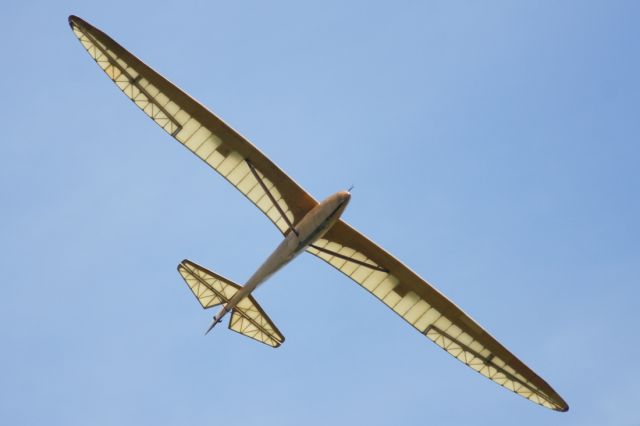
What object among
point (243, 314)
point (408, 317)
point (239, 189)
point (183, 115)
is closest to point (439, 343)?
point (408, 317)

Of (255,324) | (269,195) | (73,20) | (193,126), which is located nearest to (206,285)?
(255,324)

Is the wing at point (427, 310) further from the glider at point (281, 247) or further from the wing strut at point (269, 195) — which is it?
the wing strut at point (269, 195)

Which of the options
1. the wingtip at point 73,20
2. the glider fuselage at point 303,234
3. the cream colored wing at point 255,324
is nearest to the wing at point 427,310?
the glider fuselage at point 303,234

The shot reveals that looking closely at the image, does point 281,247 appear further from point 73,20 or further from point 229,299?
point 73,20

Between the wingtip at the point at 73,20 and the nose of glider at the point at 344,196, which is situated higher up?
the nose of glider at the point at 344,196

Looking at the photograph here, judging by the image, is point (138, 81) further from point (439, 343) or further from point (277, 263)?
point (439, 343)

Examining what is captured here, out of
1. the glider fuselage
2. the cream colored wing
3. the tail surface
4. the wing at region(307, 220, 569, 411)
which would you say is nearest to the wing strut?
the glider fuselage

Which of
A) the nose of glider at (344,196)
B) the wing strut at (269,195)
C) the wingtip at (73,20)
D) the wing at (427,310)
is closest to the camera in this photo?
the nose of glider at (344,196)
